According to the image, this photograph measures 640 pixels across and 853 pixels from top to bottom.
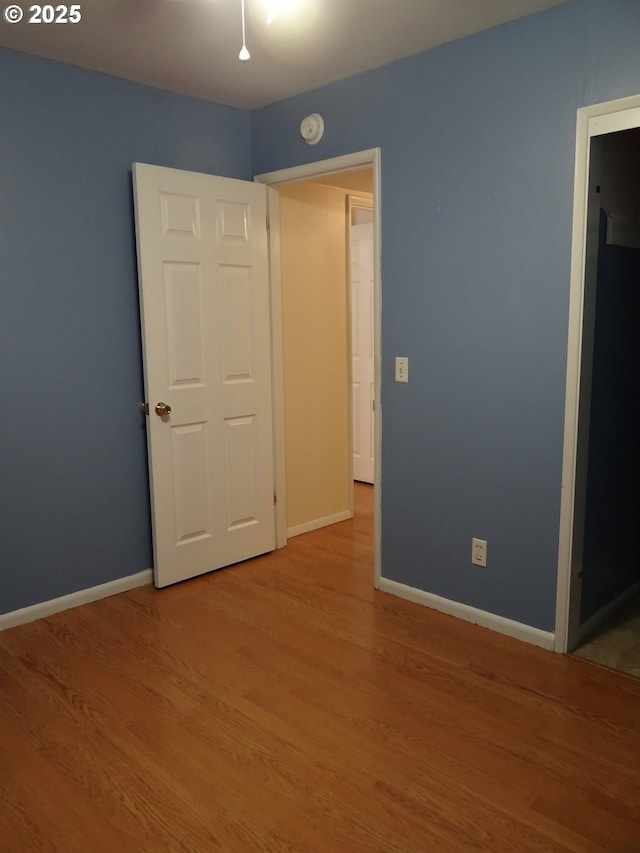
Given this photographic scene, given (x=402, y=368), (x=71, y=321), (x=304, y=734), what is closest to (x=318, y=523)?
(x=402, y=368)

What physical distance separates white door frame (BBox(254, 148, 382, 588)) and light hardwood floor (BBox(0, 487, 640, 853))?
72 centimetres

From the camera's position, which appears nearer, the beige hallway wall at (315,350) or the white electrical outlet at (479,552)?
the white electrical outlet at (479,552)

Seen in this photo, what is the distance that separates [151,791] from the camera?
1975 millimetres

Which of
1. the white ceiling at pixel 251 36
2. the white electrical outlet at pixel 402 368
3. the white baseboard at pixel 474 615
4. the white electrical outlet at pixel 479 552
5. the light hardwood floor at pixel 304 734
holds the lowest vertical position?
the light hardwood floor at pixel 304 734

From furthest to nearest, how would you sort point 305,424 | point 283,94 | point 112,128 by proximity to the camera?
point 305,424, point 283,94, point 112,128

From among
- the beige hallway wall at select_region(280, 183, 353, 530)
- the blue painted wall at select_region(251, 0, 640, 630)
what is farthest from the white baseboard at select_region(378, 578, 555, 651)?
the beige hallway wall at select_region(280, 183, 353, 530)

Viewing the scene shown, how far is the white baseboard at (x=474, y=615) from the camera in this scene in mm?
2779

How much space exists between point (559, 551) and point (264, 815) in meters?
1.49

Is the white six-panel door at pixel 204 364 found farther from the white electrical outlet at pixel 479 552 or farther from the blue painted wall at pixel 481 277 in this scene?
the white electrical outlet at pixel 479 552

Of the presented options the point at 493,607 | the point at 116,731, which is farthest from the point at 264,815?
the point at 493,607

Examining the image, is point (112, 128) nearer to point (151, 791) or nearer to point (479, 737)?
point (151, 791)

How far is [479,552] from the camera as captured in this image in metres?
2.96

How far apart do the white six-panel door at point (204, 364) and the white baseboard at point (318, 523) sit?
0.34 meters

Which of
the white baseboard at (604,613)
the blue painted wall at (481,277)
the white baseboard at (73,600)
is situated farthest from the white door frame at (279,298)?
the white baseboard at (604,613)
